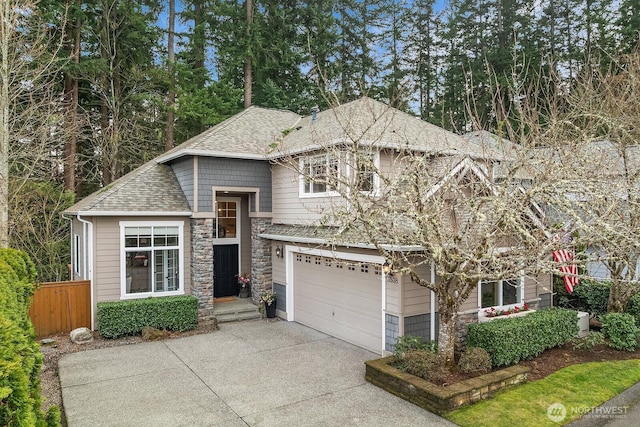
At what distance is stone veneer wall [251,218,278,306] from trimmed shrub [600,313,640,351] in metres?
9.12

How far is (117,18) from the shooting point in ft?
59.4

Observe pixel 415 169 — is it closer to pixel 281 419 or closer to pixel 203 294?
pixel 281 419

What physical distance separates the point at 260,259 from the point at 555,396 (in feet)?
28.0

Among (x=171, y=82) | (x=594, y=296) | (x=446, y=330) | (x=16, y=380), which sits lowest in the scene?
(x=594, y=296)

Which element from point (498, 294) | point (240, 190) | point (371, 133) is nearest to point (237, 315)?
point (240, 190)

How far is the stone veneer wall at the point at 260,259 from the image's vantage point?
12.9 m

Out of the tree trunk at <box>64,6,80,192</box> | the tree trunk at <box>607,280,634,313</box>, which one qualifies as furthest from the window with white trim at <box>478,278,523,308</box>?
the tree trunk at <box>64,6,80,192</box>

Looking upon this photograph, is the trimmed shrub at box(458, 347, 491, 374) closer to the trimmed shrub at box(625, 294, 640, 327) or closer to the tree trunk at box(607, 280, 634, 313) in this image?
the tree trunk at box(607, 280, 634, 313)

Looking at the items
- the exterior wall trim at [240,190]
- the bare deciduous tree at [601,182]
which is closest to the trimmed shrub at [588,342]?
the bare deciduous tree at [601,182]

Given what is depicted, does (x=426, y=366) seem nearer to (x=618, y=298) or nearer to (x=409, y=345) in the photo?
(x=409, y=345)

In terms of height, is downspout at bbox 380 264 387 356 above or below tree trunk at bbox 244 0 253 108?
below

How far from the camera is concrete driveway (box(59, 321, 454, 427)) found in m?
6.38

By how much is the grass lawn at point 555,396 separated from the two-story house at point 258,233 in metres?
2.12

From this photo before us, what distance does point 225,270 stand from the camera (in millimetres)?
13969
